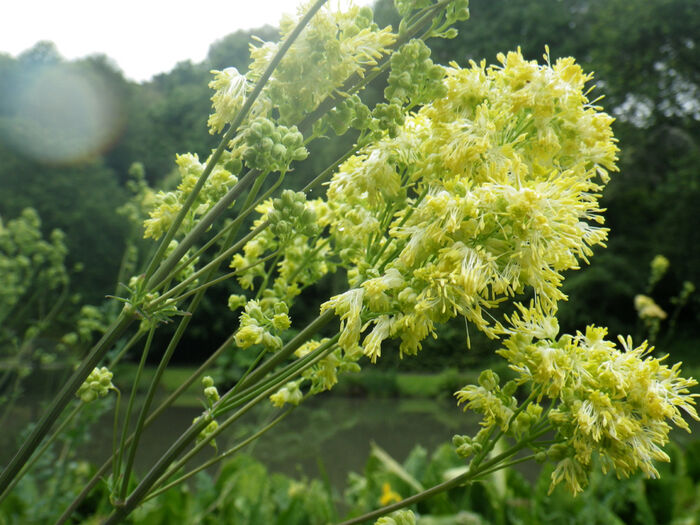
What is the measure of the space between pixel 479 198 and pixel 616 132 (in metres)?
18.0

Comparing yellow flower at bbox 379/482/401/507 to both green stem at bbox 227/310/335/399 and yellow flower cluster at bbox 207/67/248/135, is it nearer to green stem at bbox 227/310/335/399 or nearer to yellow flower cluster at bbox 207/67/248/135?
green stem at bbox 227/310/335/399

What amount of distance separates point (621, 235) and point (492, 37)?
7.37 m

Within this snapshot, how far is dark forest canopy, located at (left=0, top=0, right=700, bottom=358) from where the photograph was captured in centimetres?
1709

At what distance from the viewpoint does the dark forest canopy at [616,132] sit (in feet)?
56.1

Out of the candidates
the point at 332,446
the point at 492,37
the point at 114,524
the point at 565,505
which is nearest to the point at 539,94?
the point at 114,524

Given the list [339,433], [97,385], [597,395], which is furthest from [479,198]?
[339,433]

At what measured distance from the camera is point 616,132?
1684 cm

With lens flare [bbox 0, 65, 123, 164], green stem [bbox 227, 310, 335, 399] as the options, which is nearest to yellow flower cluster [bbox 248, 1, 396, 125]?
green stem [bbox 227, 310, 335, 399]

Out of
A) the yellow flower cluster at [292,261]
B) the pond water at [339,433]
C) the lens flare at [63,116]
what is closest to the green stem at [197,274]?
the yellow flower cluster at [292,261]

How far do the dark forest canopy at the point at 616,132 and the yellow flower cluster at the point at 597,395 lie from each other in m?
13.7

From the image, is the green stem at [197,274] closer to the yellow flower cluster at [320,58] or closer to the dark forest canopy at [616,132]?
the yellow flower cluster at [320,58]

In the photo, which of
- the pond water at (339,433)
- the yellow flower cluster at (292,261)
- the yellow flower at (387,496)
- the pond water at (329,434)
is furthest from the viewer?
the pond water at (339,433)

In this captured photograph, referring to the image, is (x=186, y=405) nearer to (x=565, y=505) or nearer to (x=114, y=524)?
(x=565, y=505)

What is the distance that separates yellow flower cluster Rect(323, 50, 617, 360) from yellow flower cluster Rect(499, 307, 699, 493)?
0.33ft
